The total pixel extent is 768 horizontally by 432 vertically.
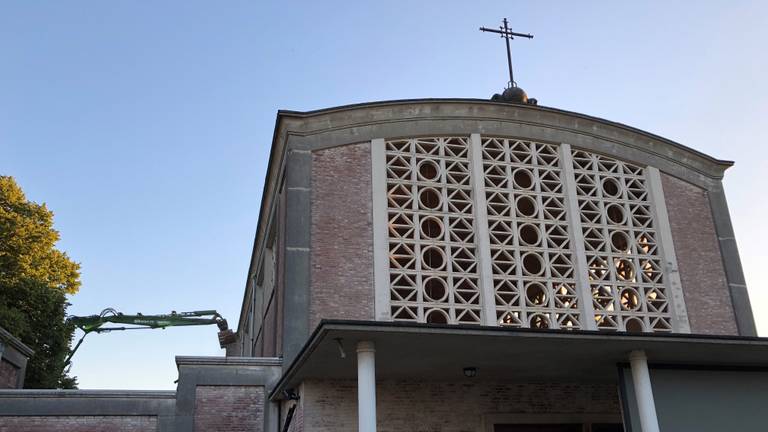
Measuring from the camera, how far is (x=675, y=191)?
1805 centimetres

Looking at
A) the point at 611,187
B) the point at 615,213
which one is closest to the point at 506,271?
the point at 615,213

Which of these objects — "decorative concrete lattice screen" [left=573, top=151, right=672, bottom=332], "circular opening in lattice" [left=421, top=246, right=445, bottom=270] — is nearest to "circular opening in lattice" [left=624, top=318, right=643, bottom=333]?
"decorative concrete lattice screen" [left=573, top=151, right=672, bottom=332]

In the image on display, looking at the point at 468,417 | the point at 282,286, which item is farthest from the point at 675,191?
the point at 282,286

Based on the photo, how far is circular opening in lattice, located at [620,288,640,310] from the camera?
16.1 meters

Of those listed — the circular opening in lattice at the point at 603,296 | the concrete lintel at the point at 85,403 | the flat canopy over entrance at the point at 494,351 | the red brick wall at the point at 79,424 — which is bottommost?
the red brick wall at the point at 79,424

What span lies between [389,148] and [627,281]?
19.9ft

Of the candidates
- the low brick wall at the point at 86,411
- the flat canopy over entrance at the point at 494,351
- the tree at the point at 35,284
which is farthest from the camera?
the tree at the point at 35,284

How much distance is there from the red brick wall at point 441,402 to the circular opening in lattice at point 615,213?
454 cm

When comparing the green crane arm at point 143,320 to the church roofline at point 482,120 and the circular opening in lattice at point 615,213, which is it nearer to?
the church roofline at point 482,120

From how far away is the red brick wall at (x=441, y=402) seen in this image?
12.5 meters

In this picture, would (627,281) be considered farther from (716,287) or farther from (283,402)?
(283,402)

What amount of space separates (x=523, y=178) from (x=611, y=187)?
2268 millimetres

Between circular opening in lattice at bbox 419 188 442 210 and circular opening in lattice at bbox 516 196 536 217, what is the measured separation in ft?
6.33

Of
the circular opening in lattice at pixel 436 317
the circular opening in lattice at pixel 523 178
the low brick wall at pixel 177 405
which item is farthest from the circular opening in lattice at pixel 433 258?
the low brick wall at pixel 177 405
